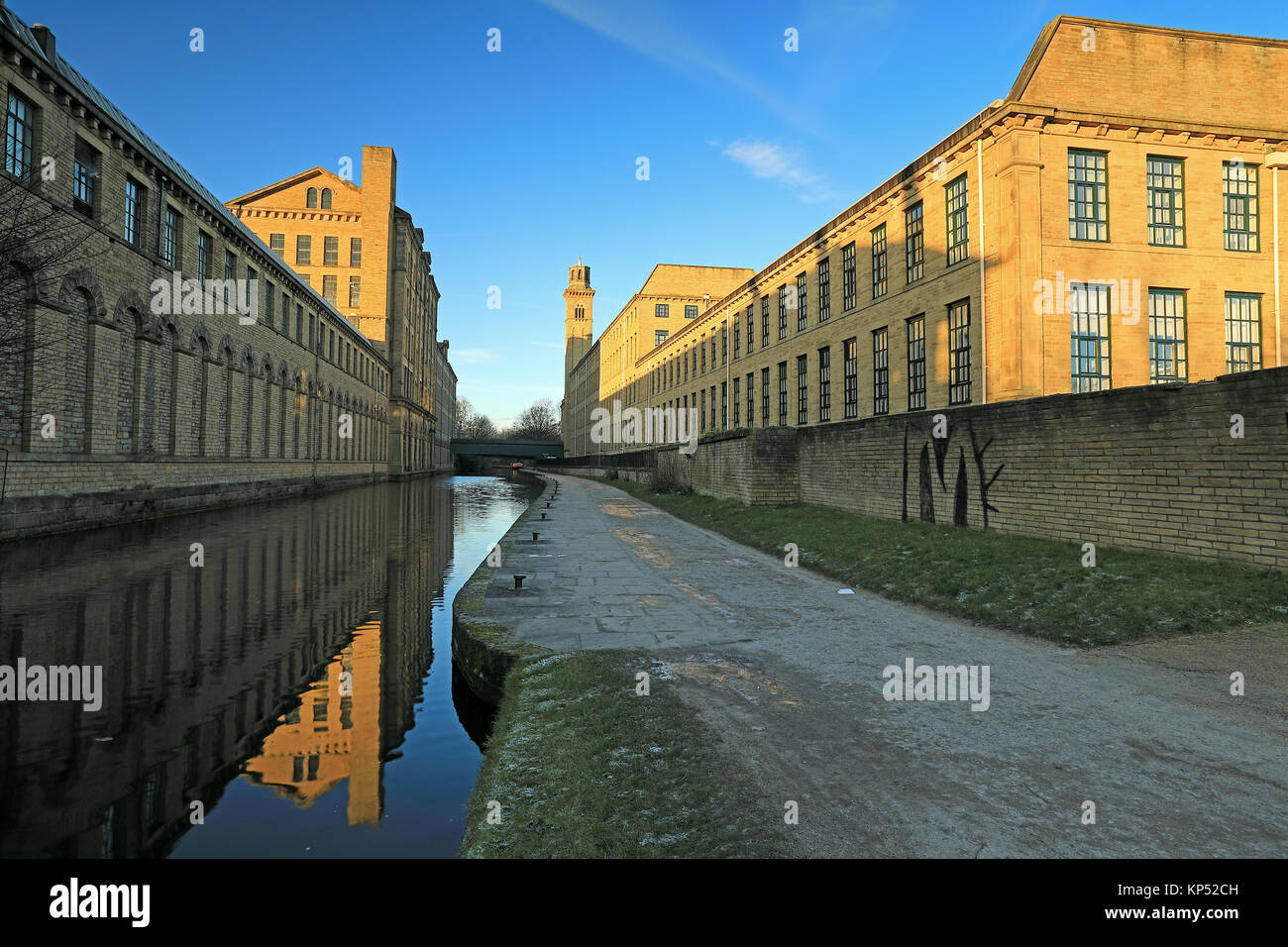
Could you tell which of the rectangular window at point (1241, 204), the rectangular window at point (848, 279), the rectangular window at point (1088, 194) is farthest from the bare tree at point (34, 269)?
the rectangular window at point (1241, 204)

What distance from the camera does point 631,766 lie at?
3518 millimetres

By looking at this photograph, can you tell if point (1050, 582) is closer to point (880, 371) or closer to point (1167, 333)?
point (1167, 333)

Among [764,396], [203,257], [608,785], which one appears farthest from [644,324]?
[608,785]

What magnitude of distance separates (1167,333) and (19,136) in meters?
27.3

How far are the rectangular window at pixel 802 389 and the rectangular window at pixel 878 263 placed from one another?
507cm

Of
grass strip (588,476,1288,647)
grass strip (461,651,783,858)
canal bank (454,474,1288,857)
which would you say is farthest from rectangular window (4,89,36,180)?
grass strip (588,476,1288,647)

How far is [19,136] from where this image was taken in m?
14.2

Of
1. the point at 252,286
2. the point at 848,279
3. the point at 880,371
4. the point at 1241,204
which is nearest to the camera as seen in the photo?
the point at 1241,204

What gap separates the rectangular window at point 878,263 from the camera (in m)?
21.9

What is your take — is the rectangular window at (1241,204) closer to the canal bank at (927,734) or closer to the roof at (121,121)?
the canal bank at (927,734)

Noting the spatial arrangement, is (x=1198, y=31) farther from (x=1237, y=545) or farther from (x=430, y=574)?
(x=430, y=574)

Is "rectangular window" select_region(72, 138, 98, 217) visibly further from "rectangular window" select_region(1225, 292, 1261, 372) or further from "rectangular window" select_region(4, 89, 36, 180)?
"rectangular window" select_region(1225, 292, 1261, 372)
